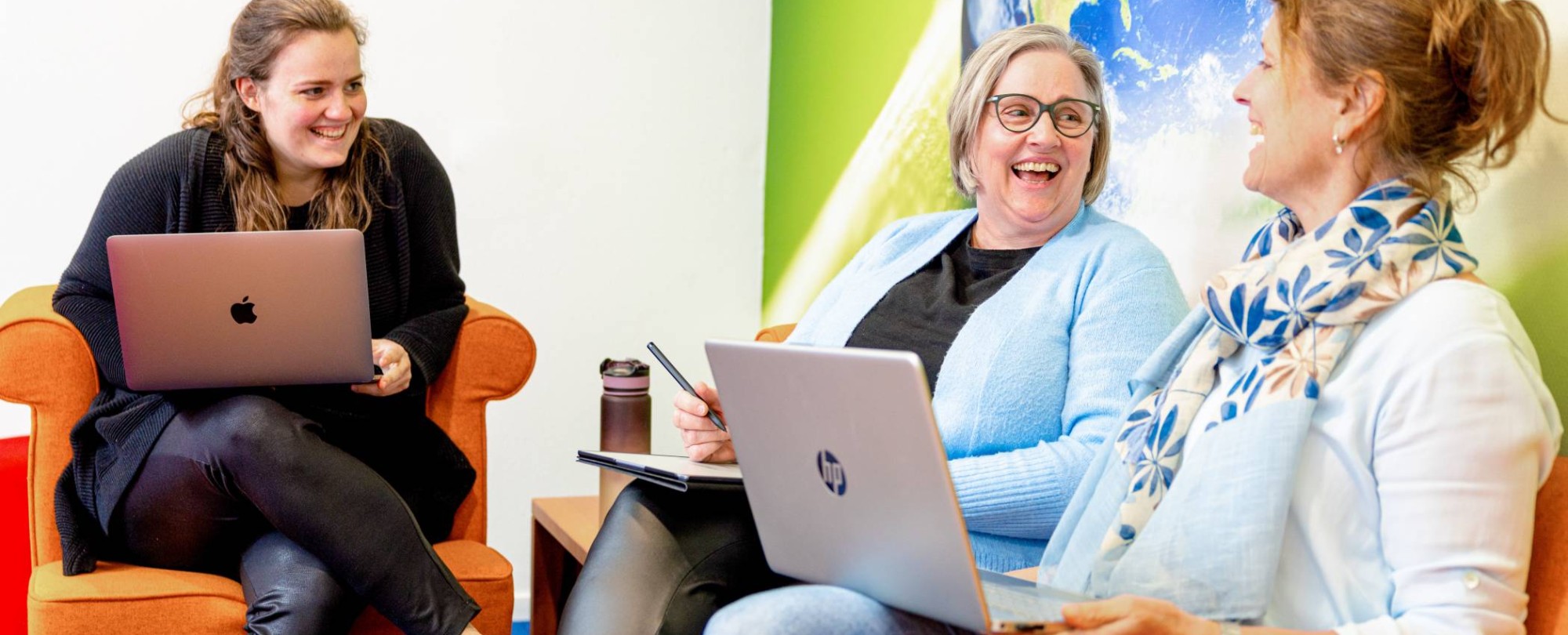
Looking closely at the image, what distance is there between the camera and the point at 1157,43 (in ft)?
6.01

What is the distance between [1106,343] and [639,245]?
194cm

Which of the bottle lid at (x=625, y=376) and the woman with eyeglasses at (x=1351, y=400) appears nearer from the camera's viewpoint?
the woman with eyeglasses at (x=1351, y=400)

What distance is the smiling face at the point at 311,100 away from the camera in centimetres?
205

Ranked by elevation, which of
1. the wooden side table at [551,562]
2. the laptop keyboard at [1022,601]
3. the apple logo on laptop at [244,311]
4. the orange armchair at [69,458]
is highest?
the apple logo on laptop at [244,311]

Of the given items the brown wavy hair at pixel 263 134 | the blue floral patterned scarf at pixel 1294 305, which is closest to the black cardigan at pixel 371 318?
the brown wavy hair at pixel 263 134

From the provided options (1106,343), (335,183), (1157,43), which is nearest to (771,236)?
(335,183)

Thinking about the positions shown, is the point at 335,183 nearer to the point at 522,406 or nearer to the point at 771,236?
the point at 522,406

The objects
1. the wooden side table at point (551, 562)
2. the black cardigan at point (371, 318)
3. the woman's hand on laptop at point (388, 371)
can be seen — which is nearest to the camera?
the black cardigan at point (371, 318)

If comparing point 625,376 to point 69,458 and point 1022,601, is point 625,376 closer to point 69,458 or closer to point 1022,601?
point 69,458

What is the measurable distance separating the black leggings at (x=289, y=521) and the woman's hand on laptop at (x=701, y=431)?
43 cm

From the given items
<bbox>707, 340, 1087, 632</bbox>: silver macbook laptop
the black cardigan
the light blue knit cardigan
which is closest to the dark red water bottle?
the black cardigan

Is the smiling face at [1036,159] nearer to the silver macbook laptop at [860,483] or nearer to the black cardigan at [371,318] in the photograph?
the silver macbook laptop at [860,483]

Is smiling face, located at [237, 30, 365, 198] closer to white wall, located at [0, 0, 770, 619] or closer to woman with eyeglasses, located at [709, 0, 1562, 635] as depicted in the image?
white wall, located at [0, 0, 770, 619]

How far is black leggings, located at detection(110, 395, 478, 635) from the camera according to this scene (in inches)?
67.7
